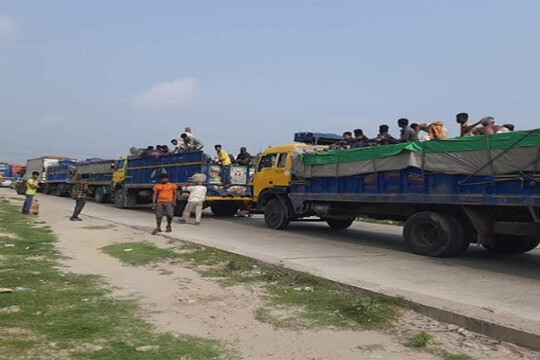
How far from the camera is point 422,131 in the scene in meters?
10.7

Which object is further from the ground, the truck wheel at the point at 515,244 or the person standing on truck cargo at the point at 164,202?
the person standing on truck cargo at the point at 164,202

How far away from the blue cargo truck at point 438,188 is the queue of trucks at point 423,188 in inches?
0.7

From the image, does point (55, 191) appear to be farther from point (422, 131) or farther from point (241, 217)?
point (422, 131)

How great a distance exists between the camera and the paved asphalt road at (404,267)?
19.2ft

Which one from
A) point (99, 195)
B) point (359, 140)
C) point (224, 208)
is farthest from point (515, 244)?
point (99, 195)

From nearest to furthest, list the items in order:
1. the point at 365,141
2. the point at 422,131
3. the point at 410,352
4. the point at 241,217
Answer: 1. the point at 410,352
2. the point at 422,131
3. the point at 365,141
4. the point at 241,217

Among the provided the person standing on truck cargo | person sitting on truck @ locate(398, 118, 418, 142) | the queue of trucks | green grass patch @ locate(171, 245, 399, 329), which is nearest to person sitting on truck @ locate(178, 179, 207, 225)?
the queue of trucks

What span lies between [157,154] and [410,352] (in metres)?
16.9

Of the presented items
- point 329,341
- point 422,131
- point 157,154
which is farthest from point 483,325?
point 157,154

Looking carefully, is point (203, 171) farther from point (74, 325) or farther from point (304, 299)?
point (74, 325)

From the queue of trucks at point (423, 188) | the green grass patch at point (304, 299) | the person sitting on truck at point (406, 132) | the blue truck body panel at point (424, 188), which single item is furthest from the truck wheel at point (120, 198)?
the green grass patch at point (304, 299)

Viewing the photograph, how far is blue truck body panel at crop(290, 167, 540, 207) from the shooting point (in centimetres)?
811

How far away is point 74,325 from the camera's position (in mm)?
4656

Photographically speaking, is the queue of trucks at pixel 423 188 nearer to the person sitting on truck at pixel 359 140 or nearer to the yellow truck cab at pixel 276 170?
the yellow truck cab at pixel 276 170
